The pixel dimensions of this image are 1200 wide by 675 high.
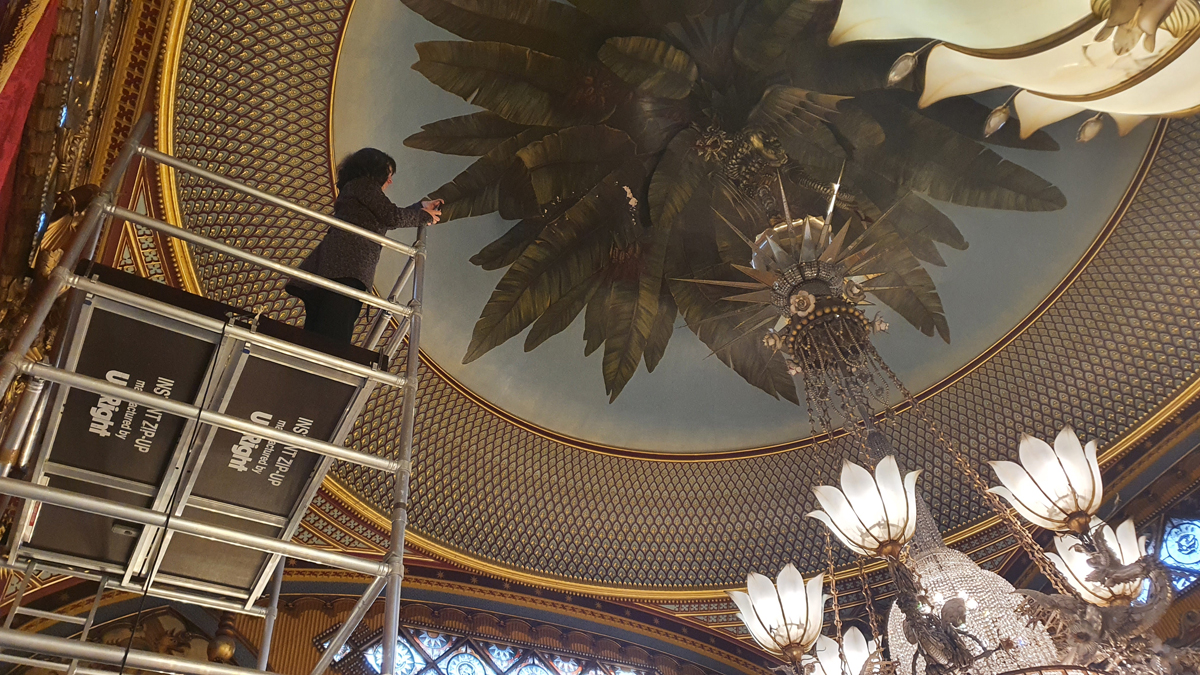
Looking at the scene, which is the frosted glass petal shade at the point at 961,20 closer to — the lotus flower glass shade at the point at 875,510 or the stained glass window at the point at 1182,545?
the lotus flower glass shade at the point at 875,510

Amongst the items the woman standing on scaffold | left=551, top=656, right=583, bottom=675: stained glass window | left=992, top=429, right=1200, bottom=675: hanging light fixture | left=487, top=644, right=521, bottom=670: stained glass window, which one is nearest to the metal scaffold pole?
the woman standing on scaffold

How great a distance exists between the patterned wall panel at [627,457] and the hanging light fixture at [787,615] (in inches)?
110

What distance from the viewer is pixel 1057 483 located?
4.33m

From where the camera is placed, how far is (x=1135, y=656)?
144 inches

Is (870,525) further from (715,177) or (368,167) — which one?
(715,177)

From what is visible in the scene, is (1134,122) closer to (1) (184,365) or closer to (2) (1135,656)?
(2) (1135,656)

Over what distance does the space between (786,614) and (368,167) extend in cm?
344

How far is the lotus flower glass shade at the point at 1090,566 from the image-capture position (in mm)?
3992

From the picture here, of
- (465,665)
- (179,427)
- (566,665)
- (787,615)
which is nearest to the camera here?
(179,427)

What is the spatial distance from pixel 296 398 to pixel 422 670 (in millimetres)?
4614

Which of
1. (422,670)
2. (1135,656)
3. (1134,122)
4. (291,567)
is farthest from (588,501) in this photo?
(1134,122)

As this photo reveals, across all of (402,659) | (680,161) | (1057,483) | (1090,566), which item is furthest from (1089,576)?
(402,659)

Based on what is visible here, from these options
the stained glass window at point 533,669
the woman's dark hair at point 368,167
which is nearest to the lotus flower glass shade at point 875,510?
the woman's dark hair at point 368,167

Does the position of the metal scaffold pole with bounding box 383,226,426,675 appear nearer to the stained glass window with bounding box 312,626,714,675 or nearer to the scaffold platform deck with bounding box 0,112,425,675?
the scaffold platform deck with bounding box 0,112,425,675
